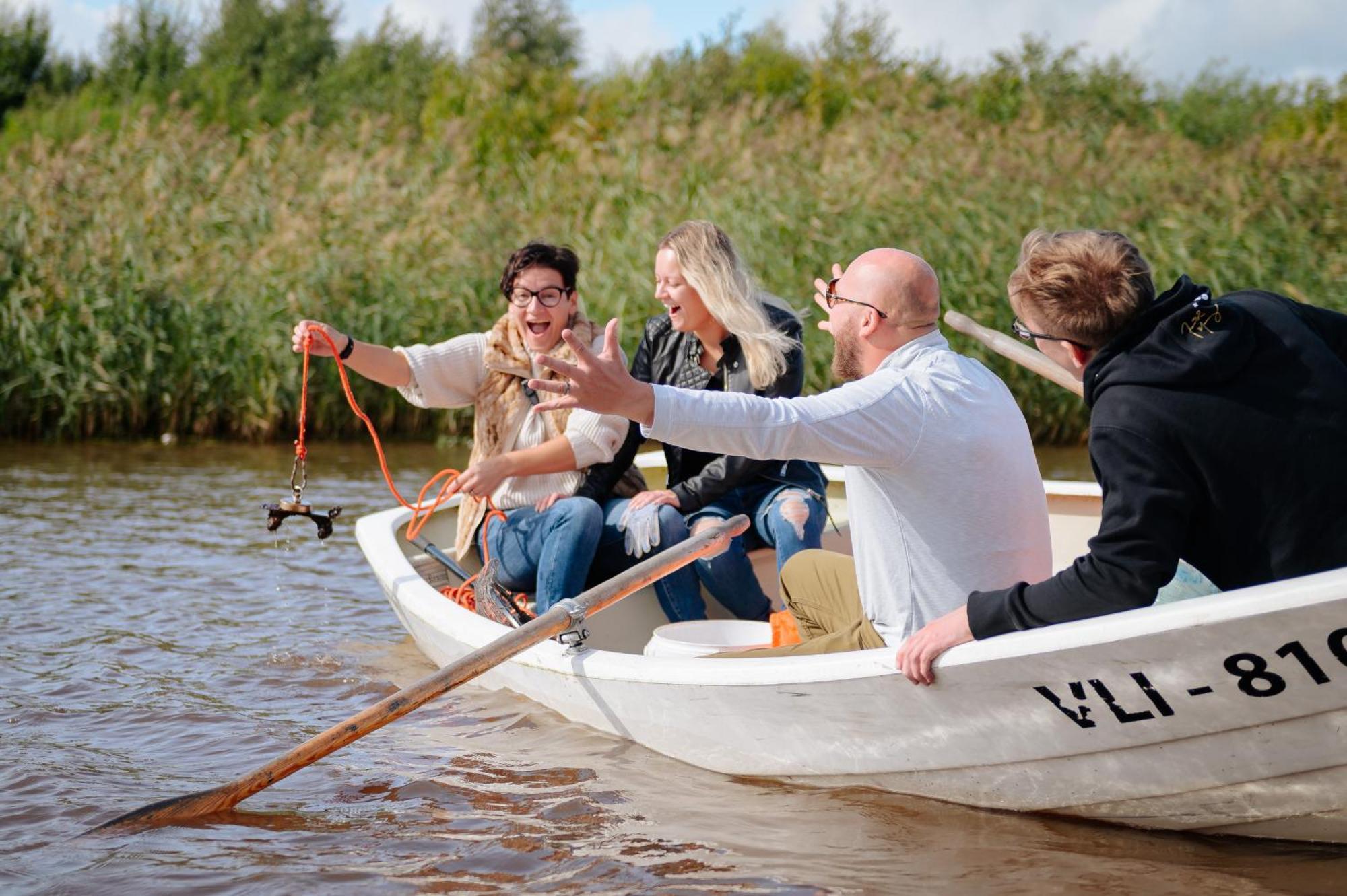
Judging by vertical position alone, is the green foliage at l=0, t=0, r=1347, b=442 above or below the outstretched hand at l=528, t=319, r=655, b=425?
above

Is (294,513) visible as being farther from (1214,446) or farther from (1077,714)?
(1214,446)

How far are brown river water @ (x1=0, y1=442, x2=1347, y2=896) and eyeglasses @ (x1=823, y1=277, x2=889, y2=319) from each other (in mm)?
1145

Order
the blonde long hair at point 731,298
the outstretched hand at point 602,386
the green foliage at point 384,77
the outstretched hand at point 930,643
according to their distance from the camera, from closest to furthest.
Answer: the outstretched hand at point 602,386 < the outstretched hand at point 930,643 < the blonde long hair at point 731,298 < the green foliage at point 384,77

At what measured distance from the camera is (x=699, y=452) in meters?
4.27

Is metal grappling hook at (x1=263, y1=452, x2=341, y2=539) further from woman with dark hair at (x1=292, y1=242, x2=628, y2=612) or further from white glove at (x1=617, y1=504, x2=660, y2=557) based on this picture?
white glove at (x1=617, y1=504, x2=660, y2=557)

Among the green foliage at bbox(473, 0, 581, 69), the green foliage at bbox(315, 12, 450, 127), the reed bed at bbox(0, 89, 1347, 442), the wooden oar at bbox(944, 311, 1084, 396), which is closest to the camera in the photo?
the wooden oar at bbox(944, 311, 1084, 396)

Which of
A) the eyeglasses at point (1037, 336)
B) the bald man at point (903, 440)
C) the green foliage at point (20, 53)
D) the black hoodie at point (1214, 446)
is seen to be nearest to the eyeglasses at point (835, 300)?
the bald man at point (903, 440)

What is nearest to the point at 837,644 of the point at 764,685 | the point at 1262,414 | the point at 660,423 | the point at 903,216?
the point at 764,685

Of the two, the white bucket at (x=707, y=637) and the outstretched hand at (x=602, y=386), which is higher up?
the outstretched hand at (x=602, y=386)

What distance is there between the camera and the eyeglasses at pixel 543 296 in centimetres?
438

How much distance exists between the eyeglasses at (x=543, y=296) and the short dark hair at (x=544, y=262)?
0.03 m

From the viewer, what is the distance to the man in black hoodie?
2.51 m

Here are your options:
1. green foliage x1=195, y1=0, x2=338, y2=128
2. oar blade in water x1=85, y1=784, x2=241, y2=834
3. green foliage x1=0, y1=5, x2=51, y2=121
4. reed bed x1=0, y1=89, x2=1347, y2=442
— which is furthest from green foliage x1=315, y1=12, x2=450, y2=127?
oar blade in water x1=85, y1=784, x2=241, y2=834

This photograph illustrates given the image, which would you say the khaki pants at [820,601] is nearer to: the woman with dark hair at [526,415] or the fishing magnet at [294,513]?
the woman with dark hair at [526,415]
